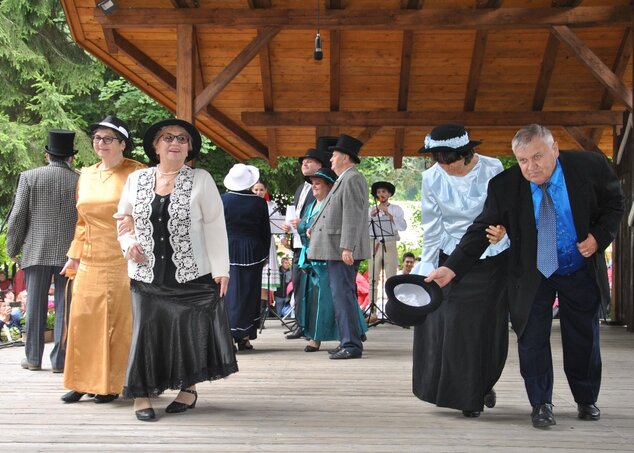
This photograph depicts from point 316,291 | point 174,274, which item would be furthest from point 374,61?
point 174,274

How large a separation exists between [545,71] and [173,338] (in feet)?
30.1

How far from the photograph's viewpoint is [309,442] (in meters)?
4.42

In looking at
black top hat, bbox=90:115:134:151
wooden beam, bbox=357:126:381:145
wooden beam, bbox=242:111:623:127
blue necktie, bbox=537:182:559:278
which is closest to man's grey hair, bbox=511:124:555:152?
blue necktie, bbox=537:182:559:278

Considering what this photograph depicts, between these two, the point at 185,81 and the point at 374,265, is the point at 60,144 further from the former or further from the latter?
the point at 374,265

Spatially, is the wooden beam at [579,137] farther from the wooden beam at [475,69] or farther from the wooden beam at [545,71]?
the wooden beam at [475,69]

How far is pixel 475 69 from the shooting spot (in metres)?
13.0

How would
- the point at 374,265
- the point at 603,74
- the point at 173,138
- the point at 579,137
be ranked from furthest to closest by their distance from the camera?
the point at 579,137, the point at 374,265, the point at 603,74, the point at 173,138

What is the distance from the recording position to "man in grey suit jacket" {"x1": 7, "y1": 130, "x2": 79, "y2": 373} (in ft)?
23.4

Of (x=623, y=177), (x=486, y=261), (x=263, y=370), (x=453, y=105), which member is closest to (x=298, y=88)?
(x=453, y=105)

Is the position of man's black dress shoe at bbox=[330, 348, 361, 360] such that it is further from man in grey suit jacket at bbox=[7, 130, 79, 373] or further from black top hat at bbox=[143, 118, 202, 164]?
black top hat at bbox=[143, 118, 202, 164]

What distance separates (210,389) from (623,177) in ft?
22.2

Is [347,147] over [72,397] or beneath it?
over

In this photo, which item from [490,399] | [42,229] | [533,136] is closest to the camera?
[533,136]

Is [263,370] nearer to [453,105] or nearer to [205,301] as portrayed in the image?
[205,301]
